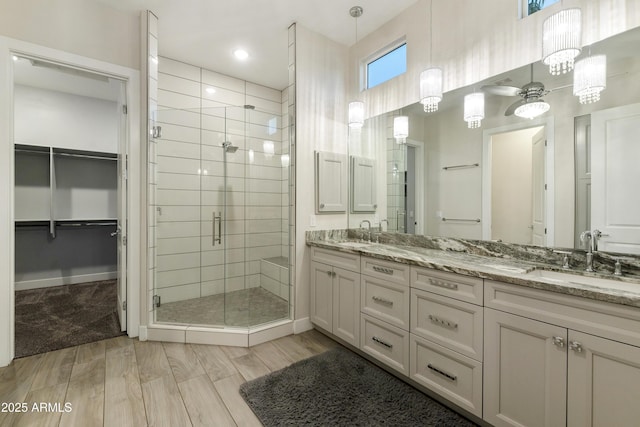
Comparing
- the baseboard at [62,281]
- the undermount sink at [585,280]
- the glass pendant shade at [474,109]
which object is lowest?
the baseboard at [62,281]

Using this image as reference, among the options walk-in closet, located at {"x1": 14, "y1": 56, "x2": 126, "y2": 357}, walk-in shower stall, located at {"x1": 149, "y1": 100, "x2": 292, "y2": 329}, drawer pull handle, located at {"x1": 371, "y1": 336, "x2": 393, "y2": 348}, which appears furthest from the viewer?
walk-in closet, located at {"x1": 14, "y1": 56, "x2": 126, "y2": 357}

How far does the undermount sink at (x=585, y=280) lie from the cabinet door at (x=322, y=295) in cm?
155

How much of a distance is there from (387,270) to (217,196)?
81.3 inches

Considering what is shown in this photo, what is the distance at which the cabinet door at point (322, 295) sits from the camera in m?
2.56

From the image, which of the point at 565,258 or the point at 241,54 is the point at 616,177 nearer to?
the point at 565,258

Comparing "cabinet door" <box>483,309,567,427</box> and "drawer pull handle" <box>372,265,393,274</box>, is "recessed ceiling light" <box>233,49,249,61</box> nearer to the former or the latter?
"drawer pull handle" <box>372,265,393,274</box>

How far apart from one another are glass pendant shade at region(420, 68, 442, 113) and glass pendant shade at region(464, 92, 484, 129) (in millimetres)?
210

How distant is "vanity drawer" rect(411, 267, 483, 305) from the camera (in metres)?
1.53

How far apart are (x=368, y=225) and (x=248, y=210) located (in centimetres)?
134

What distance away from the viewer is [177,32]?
284 cm

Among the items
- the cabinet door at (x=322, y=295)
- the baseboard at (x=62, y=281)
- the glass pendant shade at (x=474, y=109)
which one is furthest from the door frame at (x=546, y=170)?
the baseboard at (x=62, y=281)

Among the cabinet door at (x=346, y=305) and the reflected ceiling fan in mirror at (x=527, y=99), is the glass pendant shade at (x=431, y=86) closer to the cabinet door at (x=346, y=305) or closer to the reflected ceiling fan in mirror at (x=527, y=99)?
the reflected ceiling fan in mirror at (x=527, y=99)

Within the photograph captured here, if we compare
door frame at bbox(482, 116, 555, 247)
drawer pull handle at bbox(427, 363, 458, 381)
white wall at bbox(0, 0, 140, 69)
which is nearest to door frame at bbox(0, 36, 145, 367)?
white wall at bbox(0, 0, 140, 69)

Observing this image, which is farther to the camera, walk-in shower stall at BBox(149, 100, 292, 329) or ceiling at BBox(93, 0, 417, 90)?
walk-in shower stall at BBox(149, 100, 292, 329)
